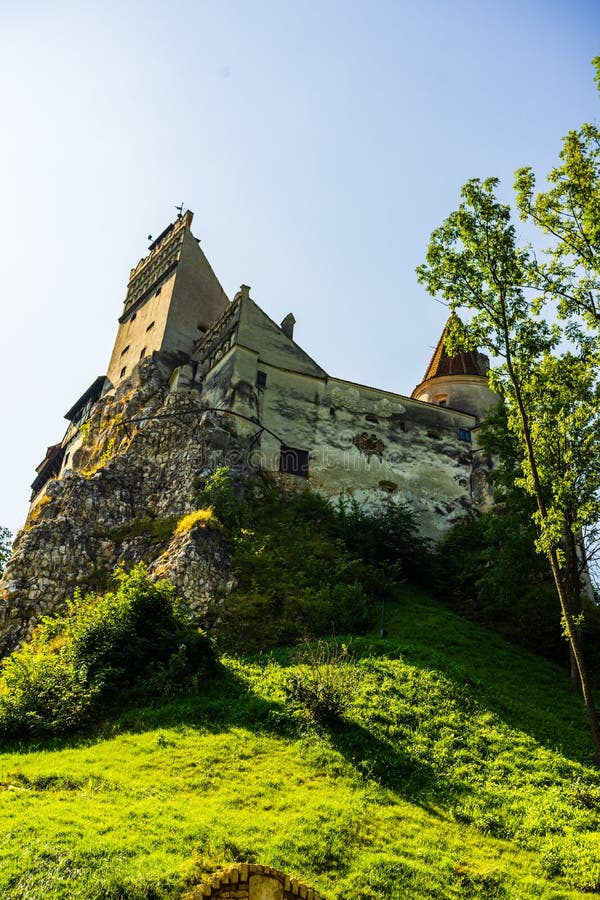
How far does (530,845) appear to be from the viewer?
12133 millimetres

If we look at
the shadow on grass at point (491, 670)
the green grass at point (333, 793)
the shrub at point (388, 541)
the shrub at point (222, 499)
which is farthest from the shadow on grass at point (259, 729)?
the shrub at point (388, 541)

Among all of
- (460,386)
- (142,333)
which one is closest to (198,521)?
(460,386)

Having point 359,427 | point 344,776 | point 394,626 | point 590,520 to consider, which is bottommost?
point 344,776

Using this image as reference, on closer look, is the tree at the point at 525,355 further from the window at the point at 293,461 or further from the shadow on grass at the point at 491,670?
the window at the point at 293,461

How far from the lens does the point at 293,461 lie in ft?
104

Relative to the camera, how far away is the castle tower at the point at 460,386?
38125 millimetres

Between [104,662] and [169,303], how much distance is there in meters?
25.1

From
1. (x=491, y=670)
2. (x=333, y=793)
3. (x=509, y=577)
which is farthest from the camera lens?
(x=509, y=577)

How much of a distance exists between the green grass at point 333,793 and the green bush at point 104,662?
2.72 feet

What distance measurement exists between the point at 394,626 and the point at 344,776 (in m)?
9.32

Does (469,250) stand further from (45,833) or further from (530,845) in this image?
(45,833)

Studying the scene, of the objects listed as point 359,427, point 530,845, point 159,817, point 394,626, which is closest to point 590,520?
point 394,626

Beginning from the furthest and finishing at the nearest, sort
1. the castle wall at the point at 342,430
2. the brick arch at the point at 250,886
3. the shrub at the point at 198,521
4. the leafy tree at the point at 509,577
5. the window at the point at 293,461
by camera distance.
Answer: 1. the castle wall at the point at 342,430
2. the window at the point at 293,461
3. the shrub at the point at 198,521
4. the leafy tree at the point at 509,577
5. the brick arch at the point at 250,886

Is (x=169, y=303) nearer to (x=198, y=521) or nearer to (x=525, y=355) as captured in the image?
(x=198, y=521)
